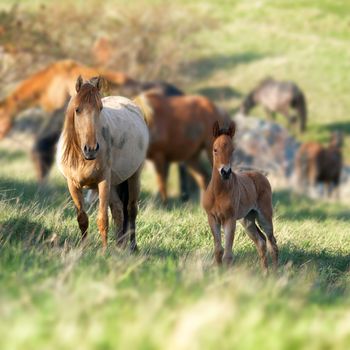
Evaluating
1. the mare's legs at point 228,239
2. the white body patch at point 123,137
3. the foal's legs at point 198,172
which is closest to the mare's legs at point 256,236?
the mare's legs at point 228,239

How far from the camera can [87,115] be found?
733 centimetres

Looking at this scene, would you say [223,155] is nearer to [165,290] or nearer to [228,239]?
[228,239]

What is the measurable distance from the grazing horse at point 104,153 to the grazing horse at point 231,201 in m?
0.83

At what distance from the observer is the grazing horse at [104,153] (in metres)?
7.36

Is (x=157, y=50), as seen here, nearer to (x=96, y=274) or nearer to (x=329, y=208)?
(x=329, y=208)

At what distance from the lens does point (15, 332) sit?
12.7 ft

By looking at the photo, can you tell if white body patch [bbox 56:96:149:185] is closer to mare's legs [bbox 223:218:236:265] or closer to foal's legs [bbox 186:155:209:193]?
mare's legs [bbox 223:218:236:265]

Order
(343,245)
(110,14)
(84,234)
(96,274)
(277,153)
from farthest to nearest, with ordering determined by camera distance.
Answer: (110,14) < (277,153) < (343,245) < (84,234) < (96,274)

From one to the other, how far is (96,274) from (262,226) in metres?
3.55

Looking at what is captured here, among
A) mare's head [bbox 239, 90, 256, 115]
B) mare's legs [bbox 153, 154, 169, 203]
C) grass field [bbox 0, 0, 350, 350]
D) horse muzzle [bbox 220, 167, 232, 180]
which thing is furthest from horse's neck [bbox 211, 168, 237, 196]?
mare's head [bbox 239, 90, 256, 115]

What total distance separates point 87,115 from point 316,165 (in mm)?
14882

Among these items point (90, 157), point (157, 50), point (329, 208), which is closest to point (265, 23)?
point (157, 50)

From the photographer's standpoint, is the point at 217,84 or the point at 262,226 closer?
the point at 262,226

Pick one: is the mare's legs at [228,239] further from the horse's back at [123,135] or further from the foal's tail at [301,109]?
the foal's tail at [301,109]
